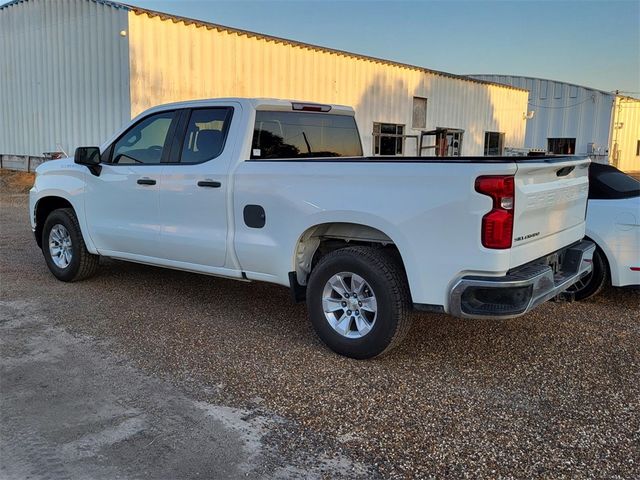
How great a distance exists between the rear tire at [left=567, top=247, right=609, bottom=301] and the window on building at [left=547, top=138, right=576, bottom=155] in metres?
32.2

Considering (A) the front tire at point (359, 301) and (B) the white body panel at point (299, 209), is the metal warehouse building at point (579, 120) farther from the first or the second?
(A) the front tire at point (359, 301)

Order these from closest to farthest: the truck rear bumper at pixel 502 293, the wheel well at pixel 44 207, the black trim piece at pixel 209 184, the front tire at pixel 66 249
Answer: the truck rear bumper at pixel 502 293, the black trim piece at pixel 209 184, the front tire at pixel 66 249, the wheel well at pixel 44 207

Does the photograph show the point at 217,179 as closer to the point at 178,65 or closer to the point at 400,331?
the point at 400,331

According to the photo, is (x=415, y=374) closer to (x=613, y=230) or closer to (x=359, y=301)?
(x=359, y=301)

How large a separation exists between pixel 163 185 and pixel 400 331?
2.65 meters

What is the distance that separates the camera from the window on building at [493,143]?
27078 millimetres

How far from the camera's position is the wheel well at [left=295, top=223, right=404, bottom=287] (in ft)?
14.3

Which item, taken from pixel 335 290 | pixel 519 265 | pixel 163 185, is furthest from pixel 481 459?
pixel 163 185

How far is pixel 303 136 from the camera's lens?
565 cm

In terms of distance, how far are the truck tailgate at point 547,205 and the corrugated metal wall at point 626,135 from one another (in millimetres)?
34515

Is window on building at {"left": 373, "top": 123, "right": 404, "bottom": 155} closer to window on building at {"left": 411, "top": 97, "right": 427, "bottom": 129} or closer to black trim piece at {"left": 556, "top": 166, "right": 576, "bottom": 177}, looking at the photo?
window on building at {"left": 411, "top": 97, "right": 427, "bottom": 129}

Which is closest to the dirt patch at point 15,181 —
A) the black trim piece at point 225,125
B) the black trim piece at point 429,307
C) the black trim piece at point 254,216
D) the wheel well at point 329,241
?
the black trim piece at point 225,125

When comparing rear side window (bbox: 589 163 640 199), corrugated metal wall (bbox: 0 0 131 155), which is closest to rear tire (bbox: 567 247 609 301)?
rear side window (bbox: 589 163 640 199)

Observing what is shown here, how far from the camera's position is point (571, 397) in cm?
379
